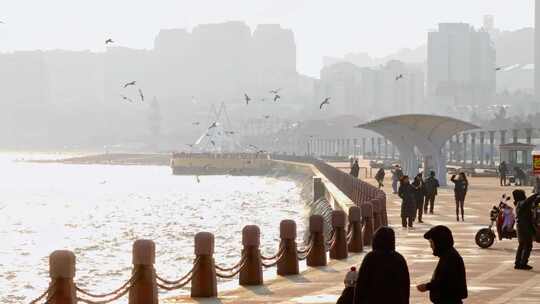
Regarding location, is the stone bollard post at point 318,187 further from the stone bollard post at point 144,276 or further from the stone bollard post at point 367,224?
the stone bollard post at point 144,276

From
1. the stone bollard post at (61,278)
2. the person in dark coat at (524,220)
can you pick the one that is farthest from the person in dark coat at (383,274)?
the person in dark coat at (524,220)

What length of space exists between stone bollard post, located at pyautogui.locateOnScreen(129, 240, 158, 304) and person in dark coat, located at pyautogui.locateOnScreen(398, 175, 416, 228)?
1809 centimetres

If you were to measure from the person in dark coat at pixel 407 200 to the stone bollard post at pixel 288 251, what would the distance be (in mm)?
12115

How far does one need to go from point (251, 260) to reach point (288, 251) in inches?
74.0

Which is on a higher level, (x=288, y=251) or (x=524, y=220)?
(x=524, y=220)

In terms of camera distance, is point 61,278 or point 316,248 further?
point 316,248

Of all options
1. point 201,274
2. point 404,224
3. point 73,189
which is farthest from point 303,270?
point 73,189

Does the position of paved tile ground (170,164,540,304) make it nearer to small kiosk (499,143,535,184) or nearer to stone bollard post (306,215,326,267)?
stone bollard post (306,215,326,267)

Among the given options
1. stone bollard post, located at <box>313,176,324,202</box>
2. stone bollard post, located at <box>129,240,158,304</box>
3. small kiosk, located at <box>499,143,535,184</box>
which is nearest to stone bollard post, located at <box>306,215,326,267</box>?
stone bollard post, located at <box>129,240,158,304</box>

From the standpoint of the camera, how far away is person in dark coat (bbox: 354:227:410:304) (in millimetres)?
11648

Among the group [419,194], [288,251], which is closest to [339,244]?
[288,251]

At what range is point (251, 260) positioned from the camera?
73.5ft

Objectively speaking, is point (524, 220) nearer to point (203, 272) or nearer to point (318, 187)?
point (203, 272)

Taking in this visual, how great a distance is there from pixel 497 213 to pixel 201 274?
35.8 feet
